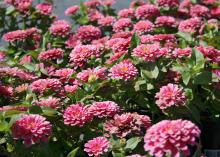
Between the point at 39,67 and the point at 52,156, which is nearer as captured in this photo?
the point at 52,156

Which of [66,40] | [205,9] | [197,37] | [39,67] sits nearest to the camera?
[39,67]

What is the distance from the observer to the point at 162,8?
2680 mm

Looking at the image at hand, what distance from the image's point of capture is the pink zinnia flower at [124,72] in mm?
1587

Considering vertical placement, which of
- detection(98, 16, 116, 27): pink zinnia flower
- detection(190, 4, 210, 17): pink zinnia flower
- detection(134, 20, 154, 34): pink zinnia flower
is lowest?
detection(190, 4, 210, 17): pink zinnia flower

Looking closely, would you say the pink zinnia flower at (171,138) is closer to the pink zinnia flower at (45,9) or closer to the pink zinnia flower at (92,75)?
the pink zinnia flower at (92,75)

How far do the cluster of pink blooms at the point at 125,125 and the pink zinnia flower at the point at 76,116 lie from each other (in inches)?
2.3

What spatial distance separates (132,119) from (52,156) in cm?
23

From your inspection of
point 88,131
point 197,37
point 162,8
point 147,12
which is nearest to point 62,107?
point 88,131

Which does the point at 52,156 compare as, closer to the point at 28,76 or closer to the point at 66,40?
the point at 28,76

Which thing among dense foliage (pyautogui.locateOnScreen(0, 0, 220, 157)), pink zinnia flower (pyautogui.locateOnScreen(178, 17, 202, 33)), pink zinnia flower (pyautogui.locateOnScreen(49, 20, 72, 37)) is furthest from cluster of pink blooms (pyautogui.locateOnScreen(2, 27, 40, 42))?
pink zinnia flower (pyautogui.locateOnScreen(178, 17, 202, 33))

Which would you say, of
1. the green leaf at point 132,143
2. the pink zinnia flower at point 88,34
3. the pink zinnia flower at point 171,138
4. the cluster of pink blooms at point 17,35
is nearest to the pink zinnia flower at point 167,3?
the pink zinnia flower at point 88,34

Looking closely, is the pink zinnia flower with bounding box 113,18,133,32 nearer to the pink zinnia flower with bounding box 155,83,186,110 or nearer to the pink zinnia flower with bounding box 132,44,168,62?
the pink zinnia flower with bounding box 132,44,168,62

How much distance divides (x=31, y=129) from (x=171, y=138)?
418mm

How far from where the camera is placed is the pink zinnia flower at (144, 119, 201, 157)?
39.6 inches
